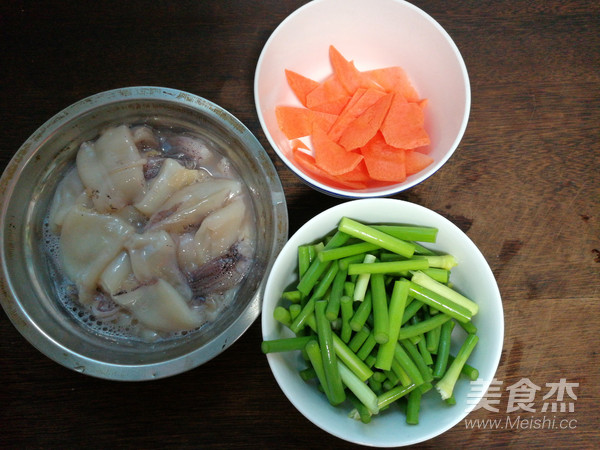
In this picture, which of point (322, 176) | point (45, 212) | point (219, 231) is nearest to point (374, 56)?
point (322, 176)

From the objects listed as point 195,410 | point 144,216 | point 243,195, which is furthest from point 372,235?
point 195,410

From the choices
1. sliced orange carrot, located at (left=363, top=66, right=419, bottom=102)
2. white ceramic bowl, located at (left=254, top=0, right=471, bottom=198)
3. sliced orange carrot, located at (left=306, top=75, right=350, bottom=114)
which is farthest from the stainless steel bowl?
sliced orange carrot, located at (left=363, top=66, right=419, bottom=102)

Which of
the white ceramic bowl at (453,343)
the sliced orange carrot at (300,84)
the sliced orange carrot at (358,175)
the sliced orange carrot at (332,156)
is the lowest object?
the white ceramic bowl at (453,343)

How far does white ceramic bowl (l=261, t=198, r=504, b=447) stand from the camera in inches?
43.9

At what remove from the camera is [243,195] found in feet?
4.58

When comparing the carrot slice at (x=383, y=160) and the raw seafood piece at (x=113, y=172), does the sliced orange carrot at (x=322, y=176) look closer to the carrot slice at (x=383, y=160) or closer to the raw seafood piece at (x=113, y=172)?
the carrot slice at (x=383, y=160)

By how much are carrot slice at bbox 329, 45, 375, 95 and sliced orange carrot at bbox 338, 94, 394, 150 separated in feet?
0.28

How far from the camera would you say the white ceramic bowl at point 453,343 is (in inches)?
43.9

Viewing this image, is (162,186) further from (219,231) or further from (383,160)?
(383,160)

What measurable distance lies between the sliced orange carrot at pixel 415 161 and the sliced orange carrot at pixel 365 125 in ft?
0.41

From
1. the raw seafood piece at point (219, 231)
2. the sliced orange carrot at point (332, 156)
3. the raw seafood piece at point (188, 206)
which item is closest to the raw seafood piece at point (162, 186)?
the raw seafood piece at point (188, 206)

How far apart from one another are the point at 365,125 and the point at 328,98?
165mm

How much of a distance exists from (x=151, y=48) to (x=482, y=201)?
1.20 meters

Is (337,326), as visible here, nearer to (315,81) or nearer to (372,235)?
(372,235)
